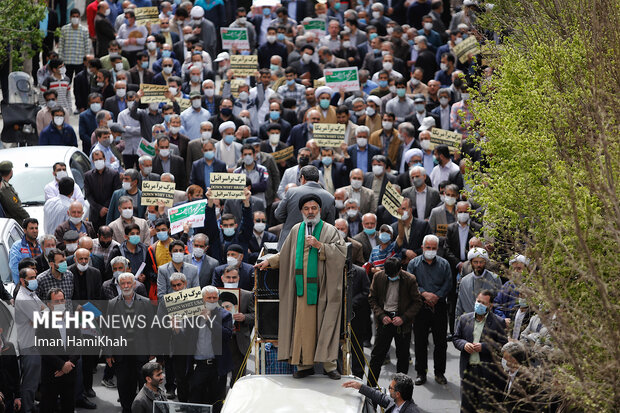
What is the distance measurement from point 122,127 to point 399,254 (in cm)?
705

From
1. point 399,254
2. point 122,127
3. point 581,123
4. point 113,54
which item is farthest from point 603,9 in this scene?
point 113,54

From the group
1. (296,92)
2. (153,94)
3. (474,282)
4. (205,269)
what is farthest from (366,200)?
(153,94)

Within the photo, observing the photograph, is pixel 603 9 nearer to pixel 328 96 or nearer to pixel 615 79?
pixel 615 79

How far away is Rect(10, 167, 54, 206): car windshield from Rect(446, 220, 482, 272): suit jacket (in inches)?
299

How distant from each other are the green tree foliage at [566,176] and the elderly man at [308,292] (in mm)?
2159

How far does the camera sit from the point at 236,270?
16594mm

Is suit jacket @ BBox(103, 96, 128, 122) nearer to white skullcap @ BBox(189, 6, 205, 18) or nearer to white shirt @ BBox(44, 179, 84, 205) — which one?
white shirt @ BBox(44, 179, 84, 205)

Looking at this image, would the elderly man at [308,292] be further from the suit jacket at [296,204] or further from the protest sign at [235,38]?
the protest sign at [235,38]

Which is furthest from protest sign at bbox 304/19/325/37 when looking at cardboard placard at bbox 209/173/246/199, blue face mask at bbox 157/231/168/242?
blue face mask at bbox 157/231/168/242

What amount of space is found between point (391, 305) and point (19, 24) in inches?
561

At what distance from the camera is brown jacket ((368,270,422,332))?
16906mm

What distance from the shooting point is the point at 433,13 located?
3138cm

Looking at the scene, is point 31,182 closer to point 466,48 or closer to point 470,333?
point 470,333

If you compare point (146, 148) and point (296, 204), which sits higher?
point (296, 204)
